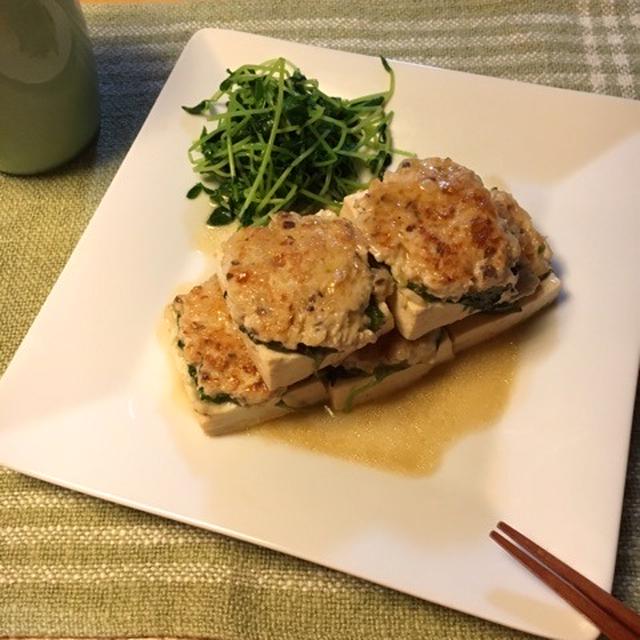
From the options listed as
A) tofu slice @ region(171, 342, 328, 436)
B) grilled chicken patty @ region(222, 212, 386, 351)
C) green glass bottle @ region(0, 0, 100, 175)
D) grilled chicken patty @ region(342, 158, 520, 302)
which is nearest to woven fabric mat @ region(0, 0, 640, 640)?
green glass bottle @ region(0, 0, 100, 175)

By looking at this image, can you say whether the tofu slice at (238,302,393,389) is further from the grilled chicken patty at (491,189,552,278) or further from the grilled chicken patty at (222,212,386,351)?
the grilled chicken patty at (491,189,552,278)

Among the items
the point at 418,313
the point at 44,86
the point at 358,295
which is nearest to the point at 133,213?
the point at 44,86

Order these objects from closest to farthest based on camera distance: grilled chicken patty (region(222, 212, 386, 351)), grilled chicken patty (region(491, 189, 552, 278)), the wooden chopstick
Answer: the wooden chopstick → grilled chicken patty (region(222, 212, 386, 351)) → grilled chicken patty (region(491, 189, 552, 278))

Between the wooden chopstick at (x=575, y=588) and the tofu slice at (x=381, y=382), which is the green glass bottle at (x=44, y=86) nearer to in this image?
the tofu slice at (x=381, y=382)

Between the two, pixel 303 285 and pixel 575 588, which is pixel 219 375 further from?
pixel 575 588

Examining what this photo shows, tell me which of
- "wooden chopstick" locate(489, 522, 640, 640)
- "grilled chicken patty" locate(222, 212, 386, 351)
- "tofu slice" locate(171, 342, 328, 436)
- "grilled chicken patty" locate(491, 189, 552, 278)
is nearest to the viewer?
"wooden chopstick" locate(489, 522, 640, 640)

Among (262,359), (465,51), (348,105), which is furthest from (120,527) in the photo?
(465,51)
